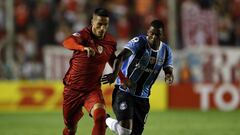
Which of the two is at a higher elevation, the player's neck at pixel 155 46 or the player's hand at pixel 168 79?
the player's neck at pixel 155 46

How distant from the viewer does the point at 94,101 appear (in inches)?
386

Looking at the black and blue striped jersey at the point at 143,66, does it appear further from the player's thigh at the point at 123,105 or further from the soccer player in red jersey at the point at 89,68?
the soccer player in red jersey at the point at 89,68

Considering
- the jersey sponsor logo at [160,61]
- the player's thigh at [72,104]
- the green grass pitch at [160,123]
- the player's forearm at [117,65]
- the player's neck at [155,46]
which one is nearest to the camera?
the player's forearm at [117,65]

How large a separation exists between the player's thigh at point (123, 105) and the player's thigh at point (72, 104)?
557 millimetres

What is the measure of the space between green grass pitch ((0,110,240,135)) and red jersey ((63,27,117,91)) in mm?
3950

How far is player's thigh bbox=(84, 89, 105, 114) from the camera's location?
32.0ft

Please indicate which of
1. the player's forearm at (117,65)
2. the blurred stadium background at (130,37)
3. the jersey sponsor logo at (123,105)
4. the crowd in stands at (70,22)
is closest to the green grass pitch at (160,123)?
the blurred stadium background at (130,37)

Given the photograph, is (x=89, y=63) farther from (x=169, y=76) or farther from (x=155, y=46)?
(x=169, y=76)

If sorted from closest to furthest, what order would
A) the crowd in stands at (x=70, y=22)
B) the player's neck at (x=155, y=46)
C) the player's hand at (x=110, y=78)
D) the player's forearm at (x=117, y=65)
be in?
the player's hand at (x=110, y=78), the player's forearm at (x=117, y=65), the player's neck at (x=155, y=46), the crowd in stands at (x=70, y=22)

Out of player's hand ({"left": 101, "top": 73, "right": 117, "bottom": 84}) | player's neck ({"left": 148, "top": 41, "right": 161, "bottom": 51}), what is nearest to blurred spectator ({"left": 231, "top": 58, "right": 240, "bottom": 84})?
player's neck ({"left": 148, "top": 41, "right": 161, "bottom": 51})

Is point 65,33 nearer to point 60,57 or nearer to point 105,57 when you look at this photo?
point 60,57

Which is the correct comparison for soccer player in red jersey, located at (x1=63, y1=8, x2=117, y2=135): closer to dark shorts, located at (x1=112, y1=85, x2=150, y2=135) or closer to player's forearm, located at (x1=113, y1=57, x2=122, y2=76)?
player's forearm, located at (x1=113, y1=57, x2=122, y2=76)

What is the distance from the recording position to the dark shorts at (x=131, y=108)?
10.2 m

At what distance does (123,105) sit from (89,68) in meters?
0.80
